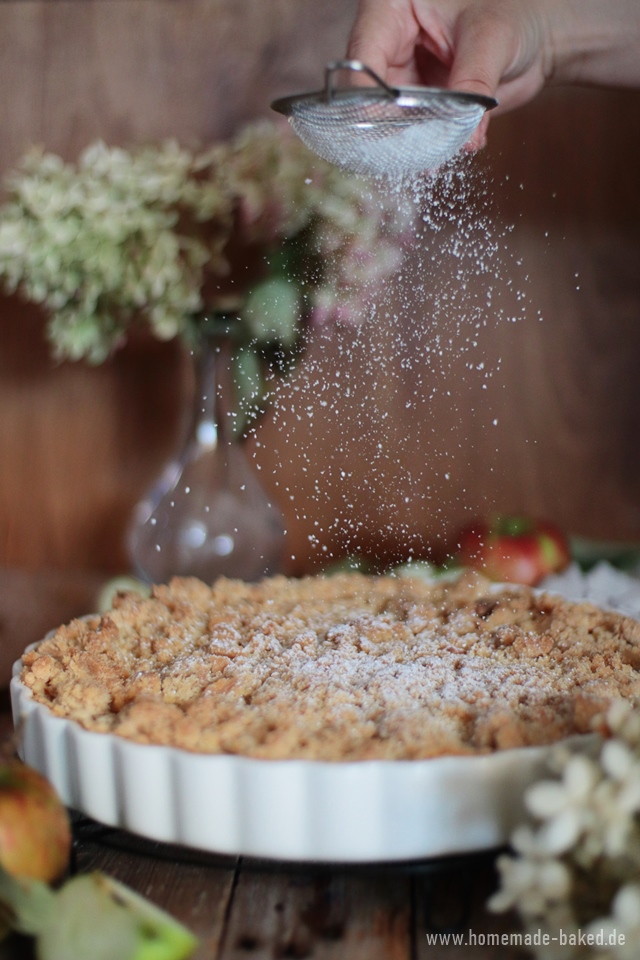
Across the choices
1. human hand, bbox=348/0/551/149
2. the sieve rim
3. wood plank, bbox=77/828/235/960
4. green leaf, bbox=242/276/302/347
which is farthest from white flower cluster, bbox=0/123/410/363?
wood plank, bbox=77/828/235/960

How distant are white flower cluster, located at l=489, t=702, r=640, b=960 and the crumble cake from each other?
0.23 ft

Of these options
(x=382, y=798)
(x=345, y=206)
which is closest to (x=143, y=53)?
(x=345, y=206)

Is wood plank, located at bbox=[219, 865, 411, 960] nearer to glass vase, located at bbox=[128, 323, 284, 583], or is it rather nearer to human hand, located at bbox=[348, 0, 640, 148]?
glass vase, located at bbox=[128, 323, 284, 583]

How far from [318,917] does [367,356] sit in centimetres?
84

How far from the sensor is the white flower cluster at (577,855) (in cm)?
41

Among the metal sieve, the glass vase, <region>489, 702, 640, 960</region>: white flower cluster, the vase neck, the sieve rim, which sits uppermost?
the sieve rim

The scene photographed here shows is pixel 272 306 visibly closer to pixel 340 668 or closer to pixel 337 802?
pixel 340 668

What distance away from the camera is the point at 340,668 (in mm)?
643

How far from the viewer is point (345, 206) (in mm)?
997

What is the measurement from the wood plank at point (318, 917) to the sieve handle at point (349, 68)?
18.6 inches

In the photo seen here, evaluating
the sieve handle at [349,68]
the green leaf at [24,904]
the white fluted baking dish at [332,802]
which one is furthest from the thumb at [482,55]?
the green leaf at [24,904]

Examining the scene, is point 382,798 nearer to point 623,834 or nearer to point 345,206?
point 623,834

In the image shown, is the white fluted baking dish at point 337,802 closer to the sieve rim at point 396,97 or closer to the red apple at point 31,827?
the red apple at point 31,827

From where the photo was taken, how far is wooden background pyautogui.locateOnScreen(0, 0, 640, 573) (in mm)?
1142
